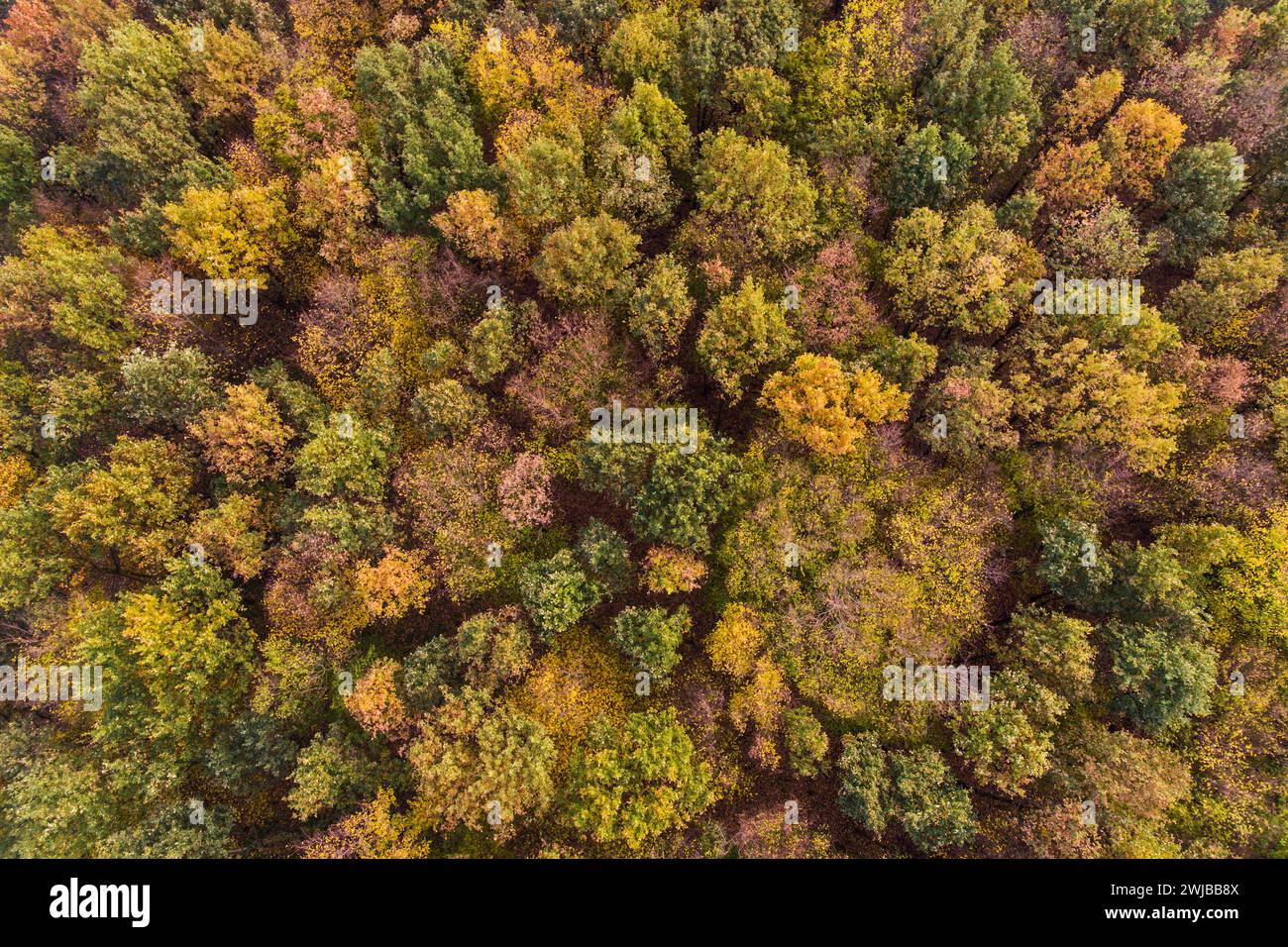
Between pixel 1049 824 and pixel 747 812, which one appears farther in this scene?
pixel 747 812

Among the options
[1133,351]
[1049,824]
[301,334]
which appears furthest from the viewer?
[301,334]

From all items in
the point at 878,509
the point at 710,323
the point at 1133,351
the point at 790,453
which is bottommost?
the point at 878,509

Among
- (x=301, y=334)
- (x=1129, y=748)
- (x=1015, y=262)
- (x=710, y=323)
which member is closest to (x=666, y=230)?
(x=710, y=323)

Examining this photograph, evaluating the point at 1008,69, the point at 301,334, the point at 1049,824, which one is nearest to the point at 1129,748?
the point at 1049,824
